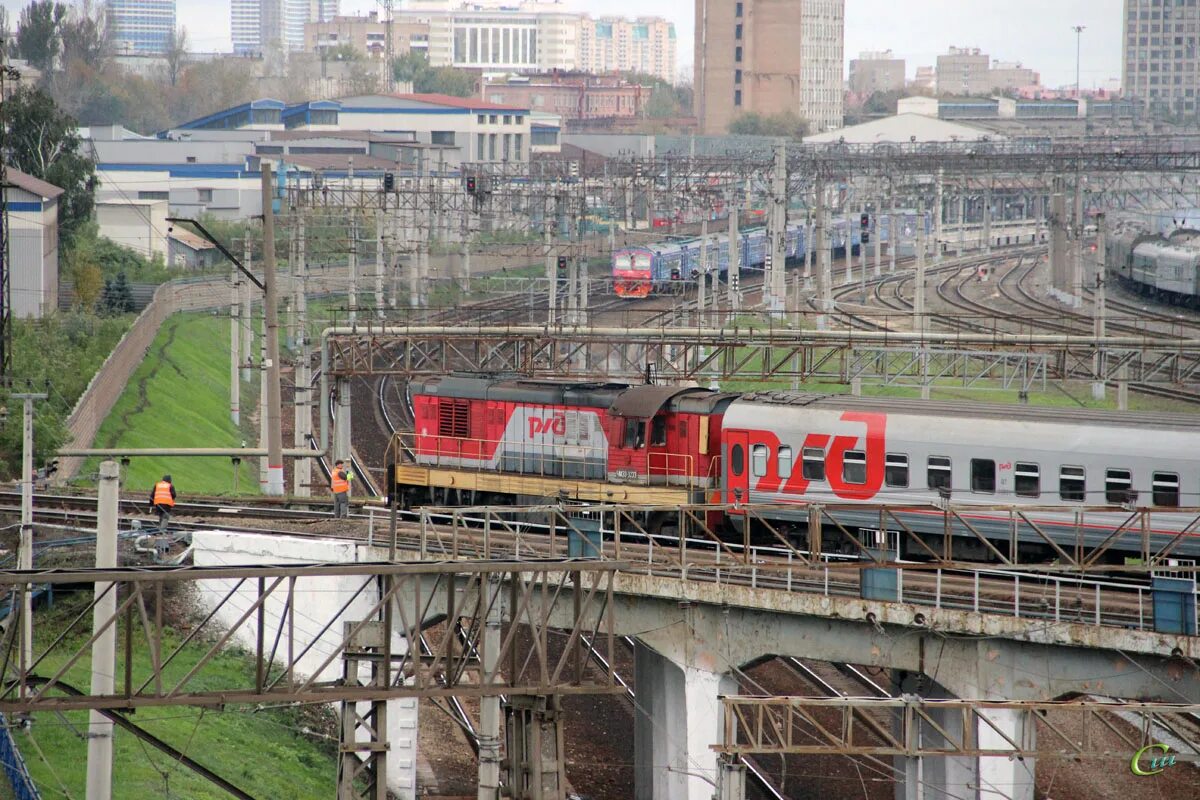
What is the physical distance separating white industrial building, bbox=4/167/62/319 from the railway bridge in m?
35.0

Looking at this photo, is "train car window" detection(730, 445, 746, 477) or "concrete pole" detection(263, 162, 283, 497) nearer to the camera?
"train car window" detection(730, 445, 746, 477)

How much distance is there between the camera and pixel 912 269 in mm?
100812

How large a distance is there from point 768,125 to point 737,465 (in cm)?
15958

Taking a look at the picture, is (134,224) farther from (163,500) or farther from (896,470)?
(896,470)

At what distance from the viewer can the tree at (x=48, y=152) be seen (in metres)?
74.6

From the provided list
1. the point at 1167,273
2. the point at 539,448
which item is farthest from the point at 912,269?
the point at 539,448

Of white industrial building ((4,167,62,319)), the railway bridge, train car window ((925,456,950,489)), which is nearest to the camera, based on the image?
the railway bridge

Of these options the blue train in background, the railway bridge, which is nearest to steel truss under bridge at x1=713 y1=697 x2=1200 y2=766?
the railway bridge

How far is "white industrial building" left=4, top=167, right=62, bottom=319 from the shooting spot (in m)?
61.4

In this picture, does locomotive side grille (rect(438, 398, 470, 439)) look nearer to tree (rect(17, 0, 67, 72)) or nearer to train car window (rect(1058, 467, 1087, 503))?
train car window (rect(1058, 467, 1087, 503))

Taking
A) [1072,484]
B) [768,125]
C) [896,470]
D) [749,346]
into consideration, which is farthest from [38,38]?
[1072,484]

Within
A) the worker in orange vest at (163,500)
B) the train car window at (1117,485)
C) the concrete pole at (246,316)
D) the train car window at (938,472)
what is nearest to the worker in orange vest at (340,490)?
the worker in orange vest at (163,500)

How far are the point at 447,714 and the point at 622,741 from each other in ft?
12.5

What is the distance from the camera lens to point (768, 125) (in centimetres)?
18762
